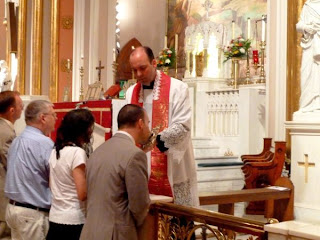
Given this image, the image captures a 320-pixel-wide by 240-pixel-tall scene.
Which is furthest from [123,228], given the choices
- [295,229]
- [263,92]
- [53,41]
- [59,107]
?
[53,41]

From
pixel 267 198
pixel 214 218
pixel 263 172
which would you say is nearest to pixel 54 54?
pixel 263 172

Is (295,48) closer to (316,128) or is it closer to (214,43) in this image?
(316,128)

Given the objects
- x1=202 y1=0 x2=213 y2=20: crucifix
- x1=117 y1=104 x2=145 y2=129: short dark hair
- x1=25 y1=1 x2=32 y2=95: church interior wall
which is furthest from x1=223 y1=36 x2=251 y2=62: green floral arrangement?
x1=117 y1=104 x2=145 y2=129: short dark hair

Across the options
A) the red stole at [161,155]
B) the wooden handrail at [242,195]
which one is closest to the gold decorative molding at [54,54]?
the wooden handrail at [242,195]

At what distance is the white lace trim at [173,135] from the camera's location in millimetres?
3365

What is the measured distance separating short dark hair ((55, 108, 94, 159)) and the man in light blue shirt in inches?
17.3

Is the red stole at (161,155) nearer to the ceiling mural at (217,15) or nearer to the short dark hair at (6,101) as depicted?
the short dark hair at (6,101)

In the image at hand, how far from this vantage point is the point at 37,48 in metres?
13.2

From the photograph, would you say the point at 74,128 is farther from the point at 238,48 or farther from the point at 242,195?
the point at 238,48

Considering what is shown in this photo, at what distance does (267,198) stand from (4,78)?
10.3 metres

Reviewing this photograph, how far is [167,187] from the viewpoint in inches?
139

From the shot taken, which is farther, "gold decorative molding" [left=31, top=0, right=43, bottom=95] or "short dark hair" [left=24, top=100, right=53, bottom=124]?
"gold decorative molding" [left=31, top=0, right=43, bottom=95]

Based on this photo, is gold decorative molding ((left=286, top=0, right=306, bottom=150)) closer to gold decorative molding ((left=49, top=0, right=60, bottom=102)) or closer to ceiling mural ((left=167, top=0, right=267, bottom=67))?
ceiling mural ((left=167, top=0, right=267, bottom=67))

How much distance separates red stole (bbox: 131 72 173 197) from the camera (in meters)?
3.55
